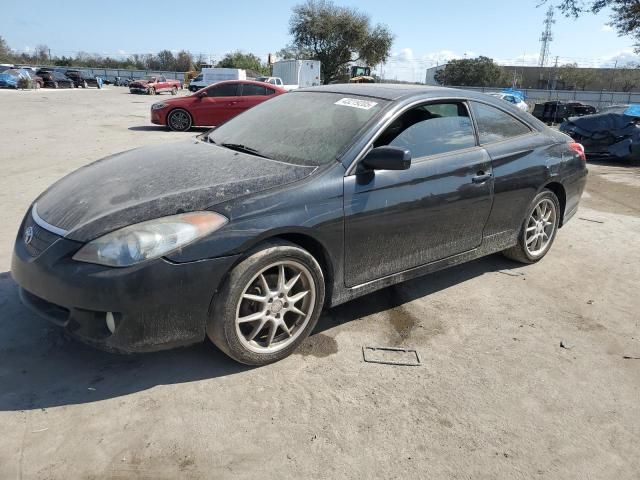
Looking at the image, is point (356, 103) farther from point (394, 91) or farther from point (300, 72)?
point (300, 72)

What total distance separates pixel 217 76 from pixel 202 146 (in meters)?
41.8

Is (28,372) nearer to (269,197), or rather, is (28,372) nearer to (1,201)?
(269,197)

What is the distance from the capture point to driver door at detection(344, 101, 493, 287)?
315cm

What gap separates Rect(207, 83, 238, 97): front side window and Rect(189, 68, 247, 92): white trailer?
28.6 metres

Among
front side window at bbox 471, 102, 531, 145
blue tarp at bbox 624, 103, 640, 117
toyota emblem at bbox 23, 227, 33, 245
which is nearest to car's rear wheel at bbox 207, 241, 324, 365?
toyota emblem at bbox 23, 227, 33, 245

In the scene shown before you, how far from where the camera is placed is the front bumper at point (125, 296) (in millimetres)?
2420

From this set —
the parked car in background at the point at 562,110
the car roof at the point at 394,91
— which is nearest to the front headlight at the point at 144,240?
the car roof at the point at 394,91

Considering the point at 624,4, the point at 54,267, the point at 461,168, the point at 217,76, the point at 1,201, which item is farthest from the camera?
the point at 217,76

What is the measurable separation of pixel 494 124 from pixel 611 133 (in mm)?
9733

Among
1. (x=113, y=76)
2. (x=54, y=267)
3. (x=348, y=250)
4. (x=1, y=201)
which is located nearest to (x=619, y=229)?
(x=348, y=250)

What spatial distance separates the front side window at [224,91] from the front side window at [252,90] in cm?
26

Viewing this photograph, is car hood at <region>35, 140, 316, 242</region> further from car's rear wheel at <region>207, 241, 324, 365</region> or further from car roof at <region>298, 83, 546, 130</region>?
car roof at <region>298, 83, 546, 130</region>

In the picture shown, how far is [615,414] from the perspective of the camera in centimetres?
270

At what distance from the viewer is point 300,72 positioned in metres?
42.6
